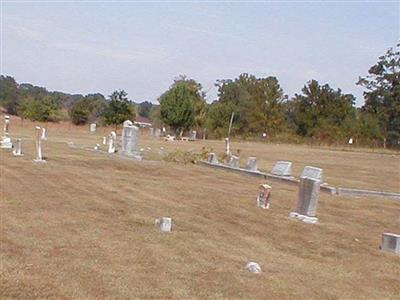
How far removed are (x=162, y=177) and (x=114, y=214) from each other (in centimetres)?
864

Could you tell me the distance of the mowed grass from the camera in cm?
631

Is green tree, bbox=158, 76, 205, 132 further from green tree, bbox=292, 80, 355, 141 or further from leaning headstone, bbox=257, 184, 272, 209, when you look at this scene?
leaning headstone, bbox=257, 184, 272, 209

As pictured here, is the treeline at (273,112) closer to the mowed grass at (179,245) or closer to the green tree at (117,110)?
the green tree at (117,110)

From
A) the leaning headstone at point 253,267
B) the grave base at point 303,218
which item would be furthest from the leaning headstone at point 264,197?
the leaning headstone at point 253,267

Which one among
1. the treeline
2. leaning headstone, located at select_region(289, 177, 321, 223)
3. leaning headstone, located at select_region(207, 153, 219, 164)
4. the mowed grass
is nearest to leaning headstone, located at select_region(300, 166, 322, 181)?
the mowed grass

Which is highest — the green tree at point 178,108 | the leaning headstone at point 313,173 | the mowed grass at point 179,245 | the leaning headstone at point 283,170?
the green tree at point 178,108

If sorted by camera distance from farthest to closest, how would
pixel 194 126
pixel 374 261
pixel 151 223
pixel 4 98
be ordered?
pixel 4 98 < pixel 194 126 < pixel 151 223 < pixel 374 261

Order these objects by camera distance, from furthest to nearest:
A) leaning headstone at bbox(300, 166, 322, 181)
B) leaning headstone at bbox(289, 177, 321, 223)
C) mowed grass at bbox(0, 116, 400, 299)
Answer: leaning headstone at bbox(300, 166, 322, 181) → leaning headstone at bbox(289, 177, 321, 223) → mowed grass at bbox(0, 116, 400, 299)

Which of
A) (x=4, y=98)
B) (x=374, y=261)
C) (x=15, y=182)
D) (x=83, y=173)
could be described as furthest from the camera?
(x=4, y=98)

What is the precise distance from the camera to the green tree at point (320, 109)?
283 ft

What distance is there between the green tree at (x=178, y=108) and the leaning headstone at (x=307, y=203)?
61.0 metres

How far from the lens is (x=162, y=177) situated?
63.7ft

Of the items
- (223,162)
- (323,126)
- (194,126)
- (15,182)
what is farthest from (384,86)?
(15,182)

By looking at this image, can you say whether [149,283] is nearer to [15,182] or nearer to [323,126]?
[15,182]
